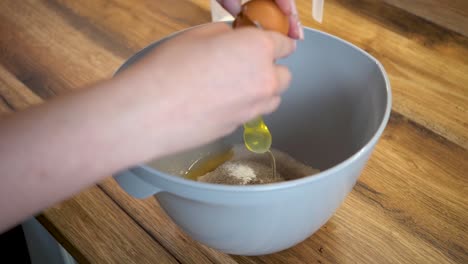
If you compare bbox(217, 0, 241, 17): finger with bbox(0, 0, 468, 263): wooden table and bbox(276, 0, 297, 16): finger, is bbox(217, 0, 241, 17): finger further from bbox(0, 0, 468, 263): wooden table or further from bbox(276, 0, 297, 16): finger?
bbox(0, 0, 468, 263): wooden table

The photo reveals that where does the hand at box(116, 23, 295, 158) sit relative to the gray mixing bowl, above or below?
above

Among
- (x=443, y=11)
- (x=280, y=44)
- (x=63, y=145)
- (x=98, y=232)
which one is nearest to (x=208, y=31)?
(x=280, y=44)

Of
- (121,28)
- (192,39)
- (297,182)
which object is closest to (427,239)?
(297,182)

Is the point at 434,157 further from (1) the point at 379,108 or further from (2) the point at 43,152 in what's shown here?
(2) the point at 43,152

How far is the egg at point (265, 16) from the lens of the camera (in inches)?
18.7

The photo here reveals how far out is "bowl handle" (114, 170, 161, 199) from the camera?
44 centimetres

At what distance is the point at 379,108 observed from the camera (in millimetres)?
517

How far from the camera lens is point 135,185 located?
45 centimetres

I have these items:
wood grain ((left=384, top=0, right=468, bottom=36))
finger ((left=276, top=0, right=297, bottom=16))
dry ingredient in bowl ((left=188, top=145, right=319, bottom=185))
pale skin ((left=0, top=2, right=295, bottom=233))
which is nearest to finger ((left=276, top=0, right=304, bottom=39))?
finger ((left=276, top=0, right=297, bottom=16))

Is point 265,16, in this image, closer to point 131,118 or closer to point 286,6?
point 286,6

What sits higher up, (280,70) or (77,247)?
(280,70)

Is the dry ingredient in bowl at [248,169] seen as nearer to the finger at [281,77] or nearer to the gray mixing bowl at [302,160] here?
the gray mixing bowl at [302,160]

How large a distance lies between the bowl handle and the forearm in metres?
0.09

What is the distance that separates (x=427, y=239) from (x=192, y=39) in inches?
14.4
